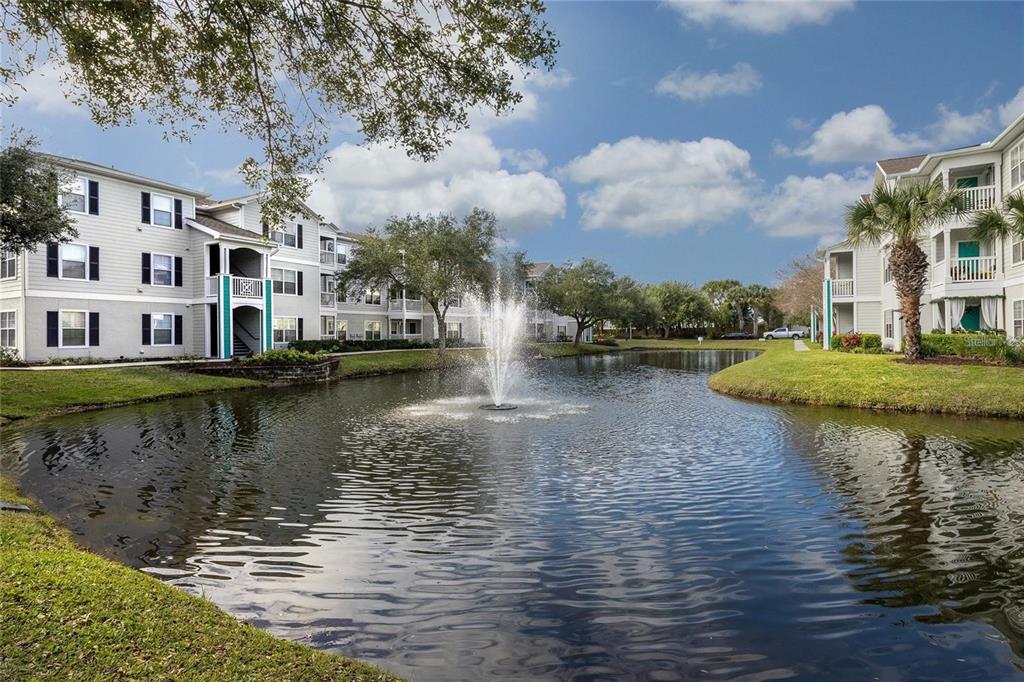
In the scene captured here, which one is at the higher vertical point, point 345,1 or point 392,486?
point 345,1

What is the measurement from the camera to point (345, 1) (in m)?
8.24

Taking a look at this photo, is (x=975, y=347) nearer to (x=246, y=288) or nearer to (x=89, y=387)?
(x=89, y=387)

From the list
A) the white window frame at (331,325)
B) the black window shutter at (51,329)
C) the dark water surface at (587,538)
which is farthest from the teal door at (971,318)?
the black window shutter at (51,329)

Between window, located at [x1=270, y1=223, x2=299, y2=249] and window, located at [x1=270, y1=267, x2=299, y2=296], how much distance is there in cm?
176

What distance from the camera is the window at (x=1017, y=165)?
22.7 meters

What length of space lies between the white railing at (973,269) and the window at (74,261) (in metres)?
39.9

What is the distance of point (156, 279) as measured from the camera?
33.1 meters

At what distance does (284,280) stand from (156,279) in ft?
26.9

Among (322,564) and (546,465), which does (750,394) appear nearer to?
(546,465)

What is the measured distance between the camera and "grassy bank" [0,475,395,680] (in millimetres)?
4020

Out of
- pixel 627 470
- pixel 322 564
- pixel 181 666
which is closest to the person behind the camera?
pixel 181 666

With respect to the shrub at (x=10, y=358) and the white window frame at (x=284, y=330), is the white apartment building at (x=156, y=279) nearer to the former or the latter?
the white window frame at (x=284, y=330)

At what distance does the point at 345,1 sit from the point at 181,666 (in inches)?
314

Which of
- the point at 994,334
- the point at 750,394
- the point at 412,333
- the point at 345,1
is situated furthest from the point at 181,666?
the point at 412,333
